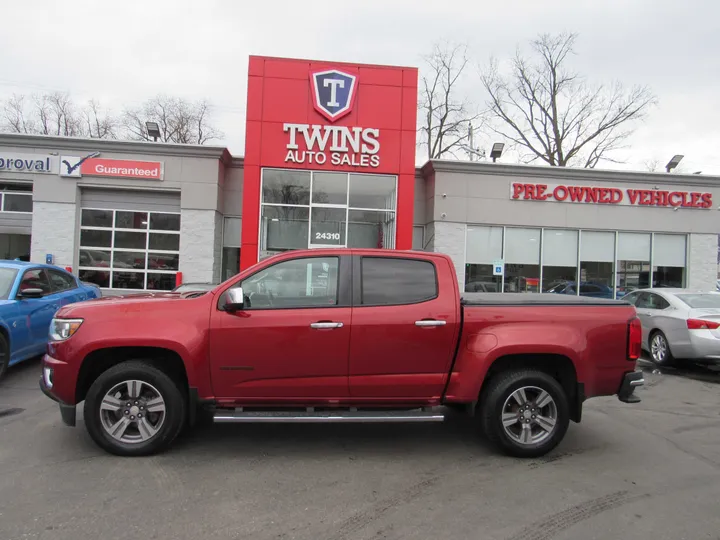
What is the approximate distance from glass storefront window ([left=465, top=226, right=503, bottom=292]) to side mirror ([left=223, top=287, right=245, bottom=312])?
40.5 ft

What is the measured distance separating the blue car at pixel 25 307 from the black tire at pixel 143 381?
325 cm

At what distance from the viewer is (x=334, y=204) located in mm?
14406

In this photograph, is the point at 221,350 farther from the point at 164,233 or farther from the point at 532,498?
the point at 164,233

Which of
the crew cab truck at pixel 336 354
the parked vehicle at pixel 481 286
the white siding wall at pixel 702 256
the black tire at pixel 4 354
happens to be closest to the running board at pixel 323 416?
the crew cab truck at pixel 336 354

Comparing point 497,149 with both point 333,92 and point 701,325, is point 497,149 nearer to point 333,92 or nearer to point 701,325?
point 333,92

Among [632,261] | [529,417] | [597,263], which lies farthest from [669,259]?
[529,417]

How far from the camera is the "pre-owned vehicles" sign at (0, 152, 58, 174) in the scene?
1436 cm

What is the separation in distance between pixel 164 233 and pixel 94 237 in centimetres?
211

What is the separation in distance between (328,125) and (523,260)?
7.45 meters

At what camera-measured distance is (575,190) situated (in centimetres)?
1585

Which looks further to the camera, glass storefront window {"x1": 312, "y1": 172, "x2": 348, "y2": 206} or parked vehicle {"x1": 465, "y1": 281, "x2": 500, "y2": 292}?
parked vehicle {"x1": 465, "y1": 281, "x2": 500, "y2": 292}

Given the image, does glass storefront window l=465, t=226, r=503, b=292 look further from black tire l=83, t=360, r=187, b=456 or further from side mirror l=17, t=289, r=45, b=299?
black tire l=83, t=360, r=187, b=456

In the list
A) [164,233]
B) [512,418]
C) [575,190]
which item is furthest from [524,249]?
[512,418]

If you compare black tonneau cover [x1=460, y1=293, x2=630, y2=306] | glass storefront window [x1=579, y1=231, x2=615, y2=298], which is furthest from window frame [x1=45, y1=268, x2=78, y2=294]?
glass storefront window [x1=579, y1=231, x2=615, y2=298]
